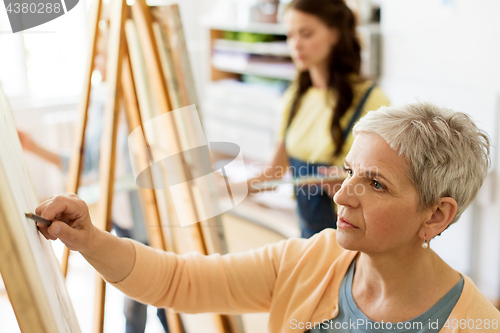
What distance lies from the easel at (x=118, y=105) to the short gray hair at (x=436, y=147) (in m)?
0.52

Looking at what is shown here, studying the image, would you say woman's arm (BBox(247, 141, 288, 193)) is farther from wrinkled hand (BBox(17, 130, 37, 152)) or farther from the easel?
wrinkled hand (BBox(17, 130, 37, 152))

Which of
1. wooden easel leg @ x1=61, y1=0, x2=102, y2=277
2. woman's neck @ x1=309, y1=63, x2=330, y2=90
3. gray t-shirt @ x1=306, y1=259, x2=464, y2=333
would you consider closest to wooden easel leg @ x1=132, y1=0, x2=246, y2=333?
wooden easel leg @ x1=61, y1=0, x2=102, y2=277

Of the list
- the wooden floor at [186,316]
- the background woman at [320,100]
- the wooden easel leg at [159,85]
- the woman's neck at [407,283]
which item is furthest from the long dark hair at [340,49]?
the woman's neck at [407,283]

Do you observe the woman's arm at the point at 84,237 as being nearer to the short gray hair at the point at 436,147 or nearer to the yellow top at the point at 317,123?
the short gray hair at the point at 436,147

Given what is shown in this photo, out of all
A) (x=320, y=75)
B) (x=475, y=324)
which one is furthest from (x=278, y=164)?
(x=475, y=324)

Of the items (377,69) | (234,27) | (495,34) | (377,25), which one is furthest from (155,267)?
(234,27)

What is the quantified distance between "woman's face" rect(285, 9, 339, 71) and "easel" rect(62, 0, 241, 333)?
2.16ft

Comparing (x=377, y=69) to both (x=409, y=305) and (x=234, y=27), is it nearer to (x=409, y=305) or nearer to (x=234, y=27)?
(x=234, y=27)

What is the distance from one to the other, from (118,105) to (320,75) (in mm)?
844

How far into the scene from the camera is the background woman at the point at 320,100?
1.53m

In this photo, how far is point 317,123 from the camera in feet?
5.46

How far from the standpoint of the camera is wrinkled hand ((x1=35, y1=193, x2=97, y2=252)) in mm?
656

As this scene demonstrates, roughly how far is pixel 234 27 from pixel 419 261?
3.50 meters

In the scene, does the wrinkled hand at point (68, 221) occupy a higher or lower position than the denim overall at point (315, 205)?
higher
